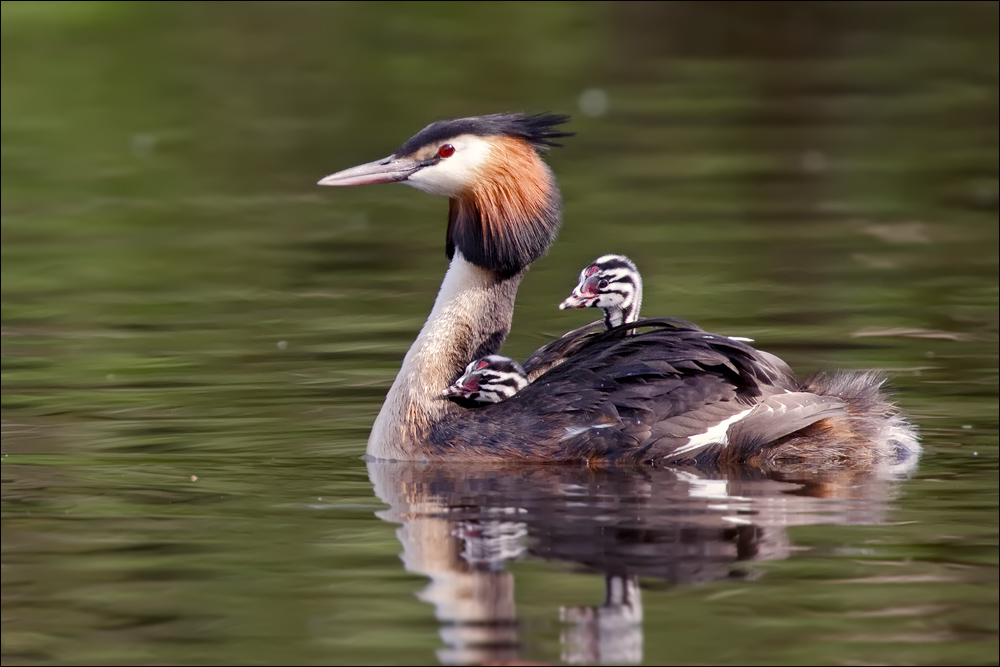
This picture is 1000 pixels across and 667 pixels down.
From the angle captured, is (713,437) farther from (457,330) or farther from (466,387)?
(457,330)

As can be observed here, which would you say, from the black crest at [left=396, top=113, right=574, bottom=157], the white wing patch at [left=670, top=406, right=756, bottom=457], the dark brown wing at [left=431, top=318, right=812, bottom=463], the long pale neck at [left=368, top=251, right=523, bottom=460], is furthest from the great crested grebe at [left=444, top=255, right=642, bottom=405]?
the white wing patch at [left=670, top=406, right=756, bottom=457]

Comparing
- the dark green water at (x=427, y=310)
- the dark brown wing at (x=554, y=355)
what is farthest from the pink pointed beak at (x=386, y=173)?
the dark green water at (x=427, y=310)

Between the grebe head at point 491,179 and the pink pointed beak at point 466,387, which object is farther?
the grebe head at point 491,179

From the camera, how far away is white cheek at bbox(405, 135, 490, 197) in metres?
8.70

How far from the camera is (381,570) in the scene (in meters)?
6.62

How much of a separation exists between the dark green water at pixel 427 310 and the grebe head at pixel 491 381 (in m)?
0.54

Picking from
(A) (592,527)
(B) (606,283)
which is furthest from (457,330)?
(A) (592,527)

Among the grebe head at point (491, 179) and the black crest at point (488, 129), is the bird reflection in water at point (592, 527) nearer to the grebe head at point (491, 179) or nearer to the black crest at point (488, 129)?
the grebe head at point (491, 179)

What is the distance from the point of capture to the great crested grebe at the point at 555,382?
807 cm

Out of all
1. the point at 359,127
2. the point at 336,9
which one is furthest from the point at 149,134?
the point at 336,9

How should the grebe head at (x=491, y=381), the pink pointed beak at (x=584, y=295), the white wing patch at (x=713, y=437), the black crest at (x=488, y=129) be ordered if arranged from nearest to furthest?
the white wing patch at (x=713, y=437) → the grebe head at (x=491, y=381) → the pink pointed beak at (x=584, y=295) → the black crest at (x=488, y=129)

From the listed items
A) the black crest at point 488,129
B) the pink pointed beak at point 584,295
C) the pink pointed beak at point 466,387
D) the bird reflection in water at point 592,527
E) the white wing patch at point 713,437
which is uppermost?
the black crest at point 488,129

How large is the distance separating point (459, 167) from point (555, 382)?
3.85 ft

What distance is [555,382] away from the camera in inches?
326
